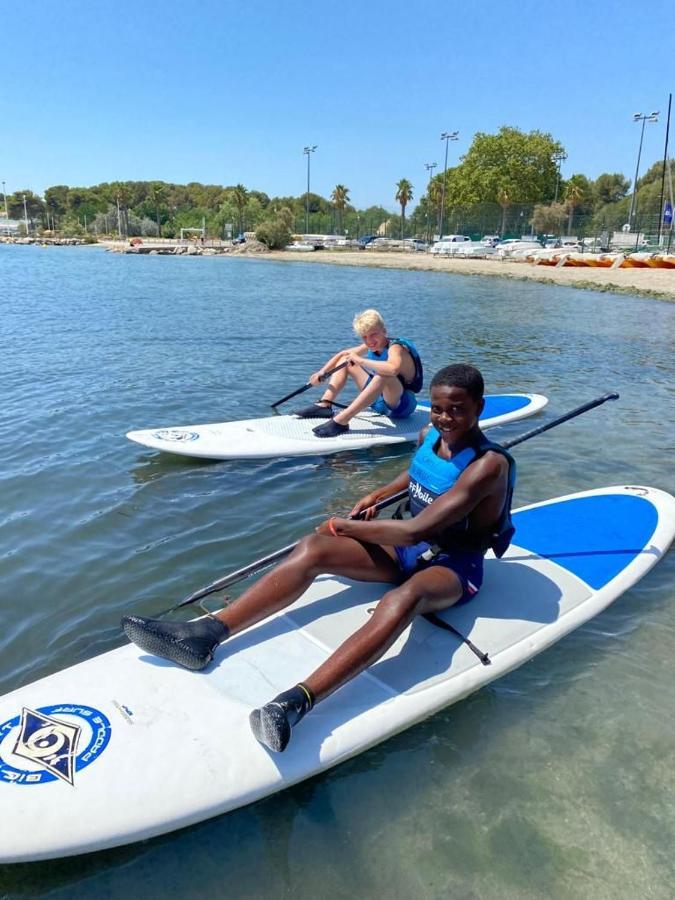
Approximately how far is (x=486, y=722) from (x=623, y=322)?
19.8m

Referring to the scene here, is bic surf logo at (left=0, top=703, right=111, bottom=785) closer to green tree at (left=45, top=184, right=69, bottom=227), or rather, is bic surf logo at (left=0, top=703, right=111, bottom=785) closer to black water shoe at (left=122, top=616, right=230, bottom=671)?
black water shoe at (left=122, top=616, right=230, bottom=671)

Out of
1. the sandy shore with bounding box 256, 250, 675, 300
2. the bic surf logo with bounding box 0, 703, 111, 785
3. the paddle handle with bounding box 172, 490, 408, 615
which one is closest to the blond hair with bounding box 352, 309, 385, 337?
the paddle handle with bounding box 172, 490, 408, 615

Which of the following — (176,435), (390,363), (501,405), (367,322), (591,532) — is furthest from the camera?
(501,405)

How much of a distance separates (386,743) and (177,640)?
3.87 ft

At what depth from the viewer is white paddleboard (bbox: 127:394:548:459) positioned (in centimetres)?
739

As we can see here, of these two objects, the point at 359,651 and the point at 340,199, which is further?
the point at 340,199

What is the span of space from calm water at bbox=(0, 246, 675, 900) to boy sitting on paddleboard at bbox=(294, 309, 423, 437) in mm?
575

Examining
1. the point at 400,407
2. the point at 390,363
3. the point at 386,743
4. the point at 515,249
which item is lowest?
the point at 386,743

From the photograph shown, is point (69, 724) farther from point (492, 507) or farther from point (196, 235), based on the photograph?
point (196, 235)

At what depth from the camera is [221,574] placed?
17.2 ft

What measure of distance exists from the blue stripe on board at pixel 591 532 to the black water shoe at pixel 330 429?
2.93m

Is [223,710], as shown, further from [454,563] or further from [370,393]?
[370,393]

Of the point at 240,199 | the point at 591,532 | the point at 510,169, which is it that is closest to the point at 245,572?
the point at 591,532

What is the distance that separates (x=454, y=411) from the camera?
Answer: 3.56 metres
